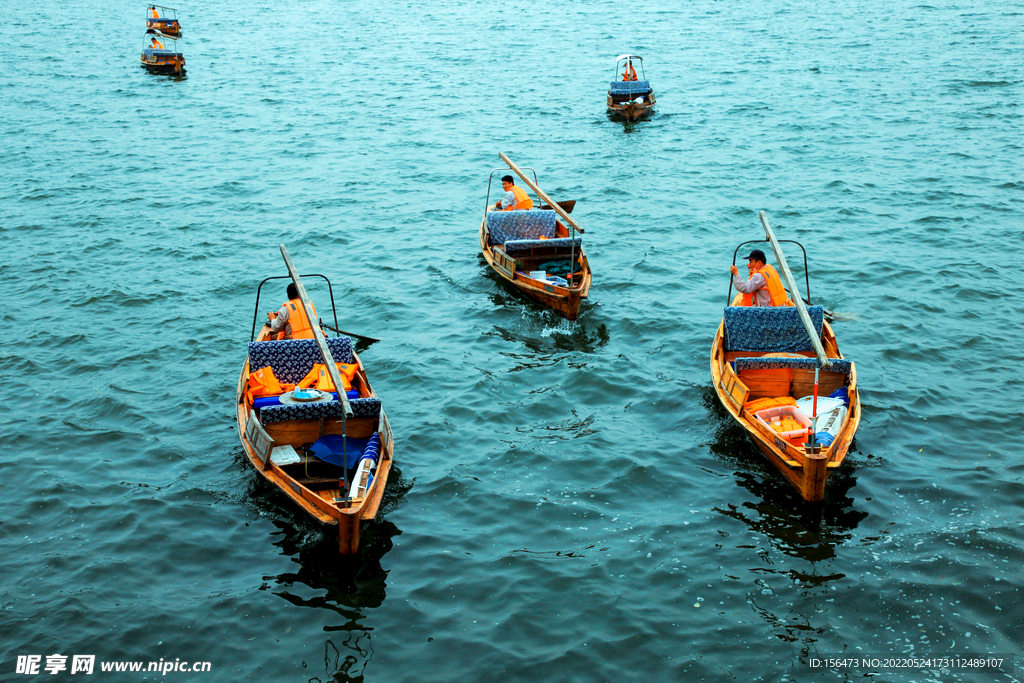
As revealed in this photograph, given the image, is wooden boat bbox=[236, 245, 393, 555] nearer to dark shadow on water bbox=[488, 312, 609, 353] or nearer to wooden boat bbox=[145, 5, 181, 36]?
dark shadow on water bbox=[488, 312, 609, 353]

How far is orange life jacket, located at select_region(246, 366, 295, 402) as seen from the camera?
11555 millimetres

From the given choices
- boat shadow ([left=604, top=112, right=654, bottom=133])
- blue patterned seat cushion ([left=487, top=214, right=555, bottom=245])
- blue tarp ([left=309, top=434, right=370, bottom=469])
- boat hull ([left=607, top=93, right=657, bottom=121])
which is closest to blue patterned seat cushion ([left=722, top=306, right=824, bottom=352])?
blue tarp ([left=309, top=434, right=370, bottom=469])

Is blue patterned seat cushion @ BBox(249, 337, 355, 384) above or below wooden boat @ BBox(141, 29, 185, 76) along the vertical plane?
below

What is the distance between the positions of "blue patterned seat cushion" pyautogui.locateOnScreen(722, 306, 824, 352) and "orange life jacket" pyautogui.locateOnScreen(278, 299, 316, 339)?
661cm

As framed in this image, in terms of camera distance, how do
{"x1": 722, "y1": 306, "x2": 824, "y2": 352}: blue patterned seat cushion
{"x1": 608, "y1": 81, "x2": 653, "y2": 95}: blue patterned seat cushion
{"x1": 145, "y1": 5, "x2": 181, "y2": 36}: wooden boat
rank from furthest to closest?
{"x1": 145, "y1": 5, "x2": 181, "y2": 36}: wooden boat
{"x1": 608, "y1": 81, "x2": 653, "y2": 95}: blue patterned seat cushion
{"x1": 722, "y1": 306, "x2": 824, "y2": 352}: blue patterned seat cushion

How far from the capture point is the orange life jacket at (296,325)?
12727 mm

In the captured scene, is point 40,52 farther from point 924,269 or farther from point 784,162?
point 924,269

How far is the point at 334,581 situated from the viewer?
941 centimetres

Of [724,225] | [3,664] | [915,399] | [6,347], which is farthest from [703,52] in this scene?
[3,664]

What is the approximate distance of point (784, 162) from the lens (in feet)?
86.6

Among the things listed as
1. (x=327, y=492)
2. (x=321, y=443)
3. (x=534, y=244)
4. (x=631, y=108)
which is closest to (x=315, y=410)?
(x=321, y=443)

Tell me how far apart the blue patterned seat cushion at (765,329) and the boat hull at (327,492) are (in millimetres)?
5653

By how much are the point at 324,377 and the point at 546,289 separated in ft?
18.0

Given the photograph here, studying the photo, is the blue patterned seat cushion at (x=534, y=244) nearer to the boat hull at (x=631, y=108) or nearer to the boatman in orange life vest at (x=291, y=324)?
the boatman in orange life vest at (x=291, y=324)
